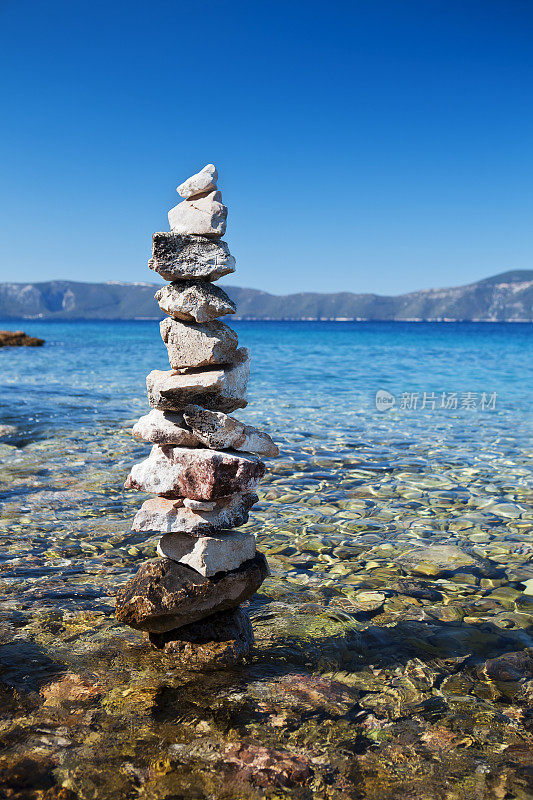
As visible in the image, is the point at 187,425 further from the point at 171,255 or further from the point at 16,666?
the point at 16,666

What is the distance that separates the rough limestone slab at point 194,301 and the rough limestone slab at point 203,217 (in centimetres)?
43

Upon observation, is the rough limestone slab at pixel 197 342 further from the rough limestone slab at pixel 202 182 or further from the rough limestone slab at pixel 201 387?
the rough limestone slab at pixel 202 182

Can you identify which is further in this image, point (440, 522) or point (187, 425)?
point (440, 522)

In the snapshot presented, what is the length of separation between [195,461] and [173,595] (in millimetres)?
1113

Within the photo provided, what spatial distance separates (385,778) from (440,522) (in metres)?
5.41

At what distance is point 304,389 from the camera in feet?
85.3

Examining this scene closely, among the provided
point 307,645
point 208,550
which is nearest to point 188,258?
point 208,550

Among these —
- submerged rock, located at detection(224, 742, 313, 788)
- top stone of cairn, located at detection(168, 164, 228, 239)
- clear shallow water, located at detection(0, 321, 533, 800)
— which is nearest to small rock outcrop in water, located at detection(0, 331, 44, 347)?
clear shallow water, located at detection(0, 321, 533, 800)

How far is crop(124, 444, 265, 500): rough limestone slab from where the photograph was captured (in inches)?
187

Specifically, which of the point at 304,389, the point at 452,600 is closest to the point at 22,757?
the point at 452,600

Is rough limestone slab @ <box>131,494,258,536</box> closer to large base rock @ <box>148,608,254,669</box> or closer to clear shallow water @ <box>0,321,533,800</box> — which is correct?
large base rock @ <box>148,608,254,669</box>

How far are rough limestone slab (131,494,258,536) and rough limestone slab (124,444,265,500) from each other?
5.2 inches

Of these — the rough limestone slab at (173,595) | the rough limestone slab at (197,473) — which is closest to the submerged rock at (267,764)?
the rough limestone slab at (173,595)

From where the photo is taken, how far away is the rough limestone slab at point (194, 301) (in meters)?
4.78
